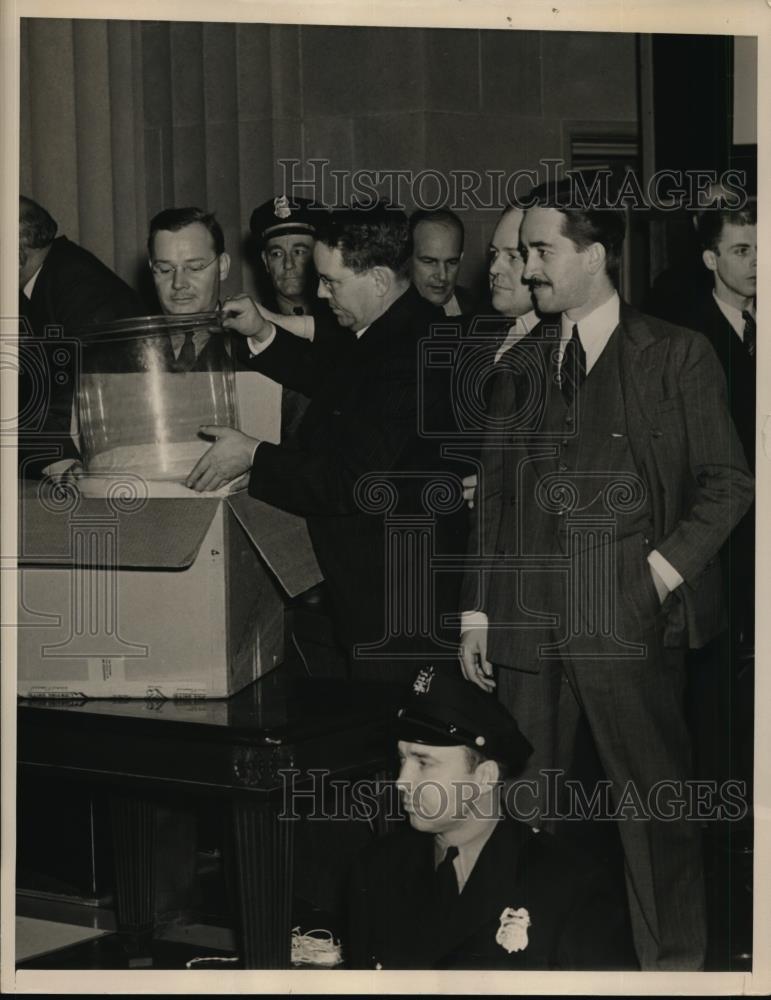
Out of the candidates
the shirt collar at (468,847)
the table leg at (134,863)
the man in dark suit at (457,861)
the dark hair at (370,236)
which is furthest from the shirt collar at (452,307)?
the table leg at (134,863)

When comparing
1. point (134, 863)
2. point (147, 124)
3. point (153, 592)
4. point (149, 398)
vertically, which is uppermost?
point (147, 124)

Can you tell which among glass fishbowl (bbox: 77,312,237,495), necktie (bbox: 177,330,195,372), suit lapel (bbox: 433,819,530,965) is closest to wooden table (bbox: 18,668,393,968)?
suit lapel (bbox: 433,819,530,965)

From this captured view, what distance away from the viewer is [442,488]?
113 inches

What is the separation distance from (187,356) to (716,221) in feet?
3.18

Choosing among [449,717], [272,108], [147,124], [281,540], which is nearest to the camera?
[449,717]

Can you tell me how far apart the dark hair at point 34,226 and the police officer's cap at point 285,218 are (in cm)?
37

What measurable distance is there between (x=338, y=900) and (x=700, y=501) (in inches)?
38.1

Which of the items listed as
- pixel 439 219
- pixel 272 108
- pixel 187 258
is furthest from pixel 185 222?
pixel 439 219

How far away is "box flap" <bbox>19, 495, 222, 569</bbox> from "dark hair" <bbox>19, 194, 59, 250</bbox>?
46 cm

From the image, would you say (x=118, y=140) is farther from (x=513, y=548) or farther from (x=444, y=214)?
(x=513, y=548)

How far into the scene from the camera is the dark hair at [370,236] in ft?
9.50

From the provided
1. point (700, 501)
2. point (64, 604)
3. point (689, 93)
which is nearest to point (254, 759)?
point (64, 604)

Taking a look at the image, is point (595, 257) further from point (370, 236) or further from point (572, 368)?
point (370, 236)

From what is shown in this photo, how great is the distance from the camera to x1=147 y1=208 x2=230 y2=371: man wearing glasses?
2973 millimetres
